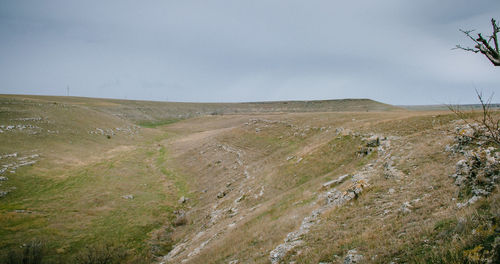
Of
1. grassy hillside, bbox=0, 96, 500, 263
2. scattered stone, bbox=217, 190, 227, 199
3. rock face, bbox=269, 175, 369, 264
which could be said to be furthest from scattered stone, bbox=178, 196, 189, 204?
rock face, bbox=269, 175, 369, 264

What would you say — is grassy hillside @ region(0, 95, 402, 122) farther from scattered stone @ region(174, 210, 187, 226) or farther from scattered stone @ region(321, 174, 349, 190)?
scattered stone @ region(174, 210, 187, 226)

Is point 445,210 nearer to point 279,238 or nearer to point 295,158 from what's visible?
point 279,238

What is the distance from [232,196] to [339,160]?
11772 millimetres

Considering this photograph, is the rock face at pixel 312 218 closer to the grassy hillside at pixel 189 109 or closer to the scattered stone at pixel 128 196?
the scattered stone at pixel 128 196

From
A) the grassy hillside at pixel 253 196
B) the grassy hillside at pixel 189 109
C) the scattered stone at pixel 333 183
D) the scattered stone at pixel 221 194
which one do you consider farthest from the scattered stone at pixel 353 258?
the grassy hillside at pixel 189 109

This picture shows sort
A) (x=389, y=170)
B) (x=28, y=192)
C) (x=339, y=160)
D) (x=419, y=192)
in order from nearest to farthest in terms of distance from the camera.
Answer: (x=419, y=192)
(x=389, y=170)
(x=339, y=160)
(x=28, y=192)

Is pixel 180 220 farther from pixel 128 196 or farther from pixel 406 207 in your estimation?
pixel 406 207

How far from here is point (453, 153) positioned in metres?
12.8

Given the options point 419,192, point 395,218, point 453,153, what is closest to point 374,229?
point 395,218

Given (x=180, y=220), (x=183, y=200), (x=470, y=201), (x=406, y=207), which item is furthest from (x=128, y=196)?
(x=470, y=201)

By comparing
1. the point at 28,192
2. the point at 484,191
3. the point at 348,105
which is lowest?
the point at 28,192

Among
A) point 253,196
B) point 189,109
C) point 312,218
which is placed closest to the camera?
point 312,218

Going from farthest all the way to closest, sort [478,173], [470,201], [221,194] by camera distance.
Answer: [221,194], [478,173], [470,201]

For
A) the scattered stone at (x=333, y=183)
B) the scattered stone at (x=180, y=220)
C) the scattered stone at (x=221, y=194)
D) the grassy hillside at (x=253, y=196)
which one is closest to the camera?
the grassy hillside at (x=253, y=196)
